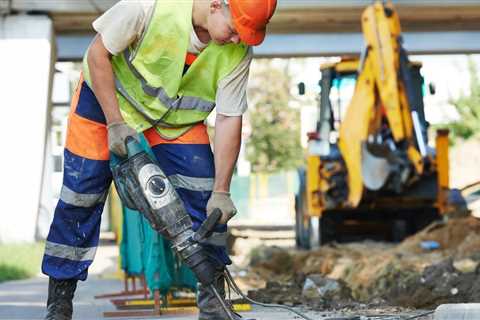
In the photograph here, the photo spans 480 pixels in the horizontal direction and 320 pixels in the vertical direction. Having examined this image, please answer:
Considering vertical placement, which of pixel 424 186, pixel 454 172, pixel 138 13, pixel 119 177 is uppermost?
pixel 138 13

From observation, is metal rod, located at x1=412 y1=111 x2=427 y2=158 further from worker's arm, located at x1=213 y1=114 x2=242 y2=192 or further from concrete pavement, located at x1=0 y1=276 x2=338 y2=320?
worker's arm, located at x1=213 y1=114 x2=242 y2=192

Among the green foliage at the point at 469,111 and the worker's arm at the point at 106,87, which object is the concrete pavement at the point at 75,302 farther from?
the green foliage at the point at 469,111

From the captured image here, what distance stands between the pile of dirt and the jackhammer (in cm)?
307

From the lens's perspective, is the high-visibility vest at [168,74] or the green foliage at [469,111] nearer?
the high-visibility vest at [168,74]

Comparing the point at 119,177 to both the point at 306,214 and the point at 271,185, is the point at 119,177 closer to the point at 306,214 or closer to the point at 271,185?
the point at 306,214

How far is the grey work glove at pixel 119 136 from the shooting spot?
599cm

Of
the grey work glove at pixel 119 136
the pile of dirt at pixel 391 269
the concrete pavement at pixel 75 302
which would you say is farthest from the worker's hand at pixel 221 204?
the pile of dirt at pixel 391 269

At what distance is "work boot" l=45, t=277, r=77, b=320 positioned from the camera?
6.44m

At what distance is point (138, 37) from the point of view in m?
6.13

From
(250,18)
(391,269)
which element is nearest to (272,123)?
(391,269)

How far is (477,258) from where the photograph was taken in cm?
1245

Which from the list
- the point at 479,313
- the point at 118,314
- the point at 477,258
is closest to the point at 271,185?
the point at 477,258

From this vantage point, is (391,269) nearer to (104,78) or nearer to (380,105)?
(380,105)

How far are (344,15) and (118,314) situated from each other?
17.5m
